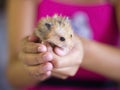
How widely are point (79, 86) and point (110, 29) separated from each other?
7.8 inches

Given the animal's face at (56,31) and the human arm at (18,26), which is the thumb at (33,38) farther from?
the human arm at (18,26)

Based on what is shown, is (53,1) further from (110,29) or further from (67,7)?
(110,29)

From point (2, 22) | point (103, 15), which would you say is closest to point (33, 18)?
point (103, 15)

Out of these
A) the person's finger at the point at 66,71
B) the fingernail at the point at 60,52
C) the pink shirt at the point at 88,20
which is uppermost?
the pink shirt at the point at 88,20

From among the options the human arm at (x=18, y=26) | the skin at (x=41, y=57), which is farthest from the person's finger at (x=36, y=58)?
the human arm at (x=18, y=26)

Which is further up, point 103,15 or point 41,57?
point 103,15

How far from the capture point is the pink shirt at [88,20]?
2.71 feet

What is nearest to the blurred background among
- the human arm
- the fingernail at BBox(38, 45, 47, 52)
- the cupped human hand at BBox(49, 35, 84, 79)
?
the human arm

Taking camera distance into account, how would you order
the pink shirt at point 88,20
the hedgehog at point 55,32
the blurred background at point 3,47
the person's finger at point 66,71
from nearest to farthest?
1. the hedgehog at point 55,32
2. the person's finger at point 66,71
3. the pink shirt at point 88,20
4. the blurred background at point 3,47

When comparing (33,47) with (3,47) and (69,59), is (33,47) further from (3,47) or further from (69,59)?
(3,47)

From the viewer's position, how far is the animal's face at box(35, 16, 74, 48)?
19.1 inches

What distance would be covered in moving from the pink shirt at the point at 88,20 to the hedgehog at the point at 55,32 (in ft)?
1.03

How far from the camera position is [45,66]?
0.51 m

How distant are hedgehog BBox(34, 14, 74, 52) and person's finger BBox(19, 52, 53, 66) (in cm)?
3
